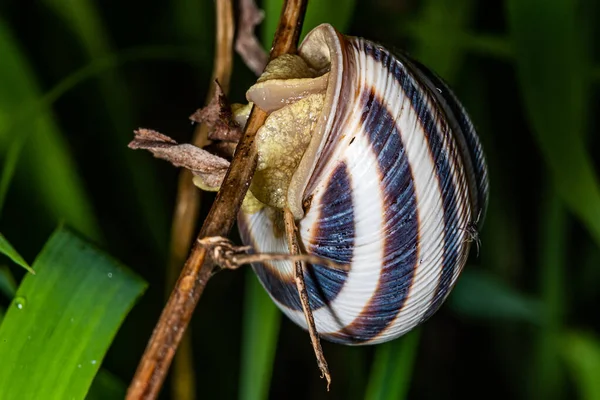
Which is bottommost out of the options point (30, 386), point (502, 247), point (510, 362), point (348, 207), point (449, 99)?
point (510, 362)

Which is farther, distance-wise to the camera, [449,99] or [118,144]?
[118,144]

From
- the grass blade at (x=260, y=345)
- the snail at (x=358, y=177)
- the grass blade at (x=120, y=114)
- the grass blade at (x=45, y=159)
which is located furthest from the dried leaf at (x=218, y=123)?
the grass blade at (x=120, y=114)

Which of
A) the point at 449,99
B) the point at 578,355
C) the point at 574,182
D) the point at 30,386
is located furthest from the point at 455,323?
the point at 30,386

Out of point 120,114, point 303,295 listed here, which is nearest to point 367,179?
point 303,295

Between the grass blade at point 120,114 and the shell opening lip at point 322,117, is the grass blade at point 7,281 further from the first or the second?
the grass blade at point 120,114

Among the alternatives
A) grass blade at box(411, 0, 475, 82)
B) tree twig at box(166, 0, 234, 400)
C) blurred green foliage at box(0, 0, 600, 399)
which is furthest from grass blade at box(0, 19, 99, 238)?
grass blade at box(411, 0, 475, 82)

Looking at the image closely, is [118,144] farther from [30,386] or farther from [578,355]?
[578,355]
